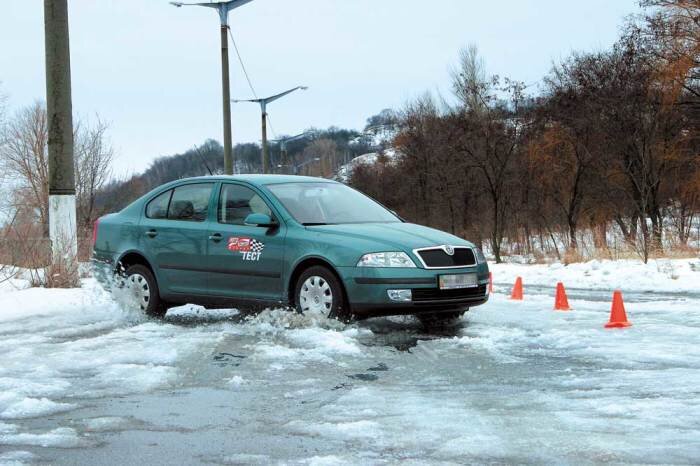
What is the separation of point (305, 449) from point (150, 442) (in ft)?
2.87

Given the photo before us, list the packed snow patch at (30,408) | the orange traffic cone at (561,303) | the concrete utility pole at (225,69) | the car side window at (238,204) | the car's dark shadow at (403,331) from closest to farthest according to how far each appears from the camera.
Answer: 1. the packed snow patch at (30,408)
2. the car's dark shadow at (403,331)
3. the car side window at (238,204)
4. the orange traffic cone at (561,303)
5. the concrete utility pole at (225,69)

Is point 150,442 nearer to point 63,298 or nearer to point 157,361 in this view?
point 157,361

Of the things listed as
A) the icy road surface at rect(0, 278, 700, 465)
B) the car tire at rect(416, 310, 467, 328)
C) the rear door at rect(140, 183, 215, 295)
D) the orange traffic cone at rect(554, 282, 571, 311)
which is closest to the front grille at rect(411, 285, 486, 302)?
the icy road surface at rect(0, 278, 700, 465)

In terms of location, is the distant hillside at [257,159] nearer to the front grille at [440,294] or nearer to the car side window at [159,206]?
the car side window at [159,206]

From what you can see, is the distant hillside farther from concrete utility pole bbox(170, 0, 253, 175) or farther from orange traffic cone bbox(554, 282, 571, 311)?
orange traffic cone bbox(554, 282, 571, 311)

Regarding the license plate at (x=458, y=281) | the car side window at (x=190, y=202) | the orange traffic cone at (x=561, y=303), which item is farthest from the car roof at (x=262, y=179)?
the orange traffic cone at (x=561, y=303)

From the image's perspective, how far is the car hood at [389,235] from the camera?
822 cm

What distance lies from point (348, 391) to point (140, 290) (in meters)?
4.95

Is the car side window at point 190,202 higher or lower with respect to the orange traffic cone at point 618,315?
higher

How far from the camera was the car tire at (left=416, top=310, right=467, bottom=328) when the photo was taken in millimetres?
9062

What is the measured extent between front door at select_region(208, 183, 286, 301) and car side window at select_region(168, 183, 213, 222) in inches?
8.8

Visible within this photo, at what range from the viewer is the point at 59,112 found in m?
13.8

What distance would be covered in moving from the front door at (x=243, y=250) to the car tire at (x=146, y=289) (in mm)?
905

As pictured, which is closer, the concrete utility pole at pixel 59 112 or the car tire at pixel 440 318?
the car tire at pixel 440 318
